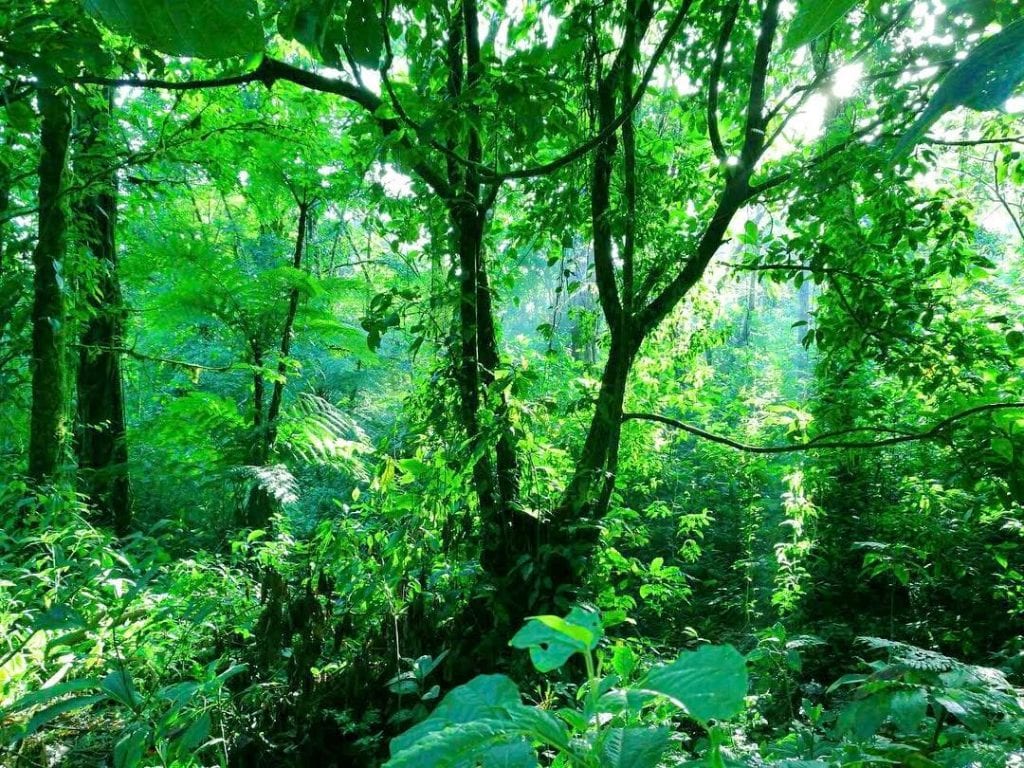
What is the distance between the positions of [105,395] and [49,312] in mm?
2162

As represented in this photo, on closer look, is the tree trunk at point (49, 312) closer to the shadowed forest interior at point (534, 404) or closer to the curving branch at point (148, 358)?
the shadowed forest interior at point (534, 404)

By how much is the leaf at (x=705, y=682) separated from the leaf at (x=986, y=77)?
0.38 metres

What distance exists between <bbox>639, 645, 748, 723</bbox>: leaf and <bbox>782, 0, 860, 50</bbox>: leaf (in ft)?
1.34

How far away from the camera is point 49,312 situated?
342cm

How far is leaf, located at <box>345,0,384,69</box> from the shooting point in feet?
2.52

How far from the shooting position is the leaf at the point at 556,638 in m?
0.55

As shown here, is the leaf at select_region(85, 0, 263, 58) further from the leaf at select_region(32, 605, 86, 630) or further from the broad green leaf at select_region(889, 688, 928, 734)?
the leaf at select_region(32, 605, 86, 630)

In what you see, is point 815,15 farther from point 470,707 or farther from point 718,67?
point 718,67

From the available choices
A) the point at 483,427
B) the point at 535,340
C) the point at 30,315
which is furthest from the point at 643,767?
the point at 535,340

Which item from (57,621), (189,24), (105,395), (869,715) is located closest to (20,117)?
(57,621)

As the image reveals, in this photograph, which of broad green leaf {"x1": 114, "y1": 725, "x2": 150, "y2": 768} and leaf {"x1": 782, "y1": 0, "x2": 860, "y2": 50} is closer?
leaf {"x1": 782, "y1": 0, "x2": 860, "y2": 50}

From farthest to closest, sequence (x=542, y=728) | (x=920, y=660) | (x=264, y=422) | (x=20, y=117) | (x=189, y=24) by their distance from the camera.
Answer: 1. (x=264, y=422)
2. (x=20, y=117)
3. (x=920, y=660)
4. (x=542, y=728)
5. (x=189, y=24)

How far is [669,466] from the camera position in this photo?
7.55m

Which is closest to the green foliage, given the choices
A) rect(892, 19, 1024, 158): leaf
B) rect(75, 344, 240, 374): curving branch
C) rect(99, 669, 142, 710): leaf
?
rect(892, 19, 1024, 158): leaf
